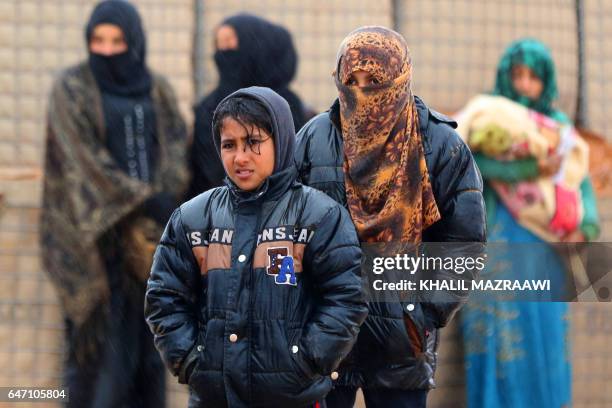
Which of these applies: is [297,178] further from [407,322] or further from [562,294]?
[562,294]

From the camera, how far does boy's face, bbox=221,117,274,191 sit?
3900mm

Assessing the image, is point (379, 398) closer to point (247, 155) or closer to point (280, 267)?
point (280, 267)

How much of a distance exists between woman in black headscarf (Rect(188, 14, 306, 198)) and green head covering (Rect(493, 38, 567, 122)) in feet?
3.91

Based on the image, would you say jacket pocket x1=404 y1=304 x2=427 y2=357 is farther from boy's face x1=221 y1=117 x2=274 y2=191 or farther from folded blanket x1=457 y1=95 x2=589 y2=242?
folded blanket x1=457 y1=95 x2=589 y2=242

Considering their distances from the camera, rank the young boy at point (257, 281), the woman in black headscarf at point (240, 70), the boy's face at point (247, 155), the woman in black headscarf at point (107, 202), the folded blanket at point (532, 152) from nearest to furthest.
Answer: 1. the young boy at point (257, 281)
2. the boy's face at point (247, 155)
3. the woman in black headscarf at point (107, 202)
4. the woman in black headscarf at point (240, 70)
5. the folded blanket at point (532, 152)

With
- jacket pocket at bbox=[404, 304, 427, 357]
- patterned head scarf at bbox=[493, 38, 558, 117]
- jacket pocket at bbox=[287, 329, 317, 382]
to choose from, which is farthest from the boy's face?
patterned head scarf at bbox=[493, 38, 558, 117]

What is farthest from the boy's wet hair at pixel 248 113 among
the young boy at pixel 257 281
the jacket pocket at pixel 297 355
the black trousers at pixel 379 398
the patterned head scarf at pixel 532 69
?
the patterned head scarf at pixel 532 69

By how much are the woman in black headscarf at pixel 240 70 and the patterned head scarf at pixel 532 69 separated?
1.19 meters

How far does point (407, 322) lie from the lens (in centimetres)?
431

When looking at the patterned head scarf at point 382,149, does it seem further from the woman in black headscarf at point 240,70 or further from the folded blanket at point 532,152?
the folded blanket at point 532,152

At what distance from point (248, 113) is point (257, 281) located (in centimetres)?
51

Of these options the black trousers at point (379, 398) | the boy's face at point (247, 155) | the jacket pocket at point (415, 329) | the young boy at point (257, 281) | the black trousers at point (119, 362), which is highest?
the boy's face at point (247, 155)

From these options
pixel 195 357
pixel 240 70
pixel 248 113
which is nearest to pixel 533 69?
pixel 240 70

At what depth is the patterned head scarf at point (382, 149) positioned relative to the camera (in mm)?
4324
